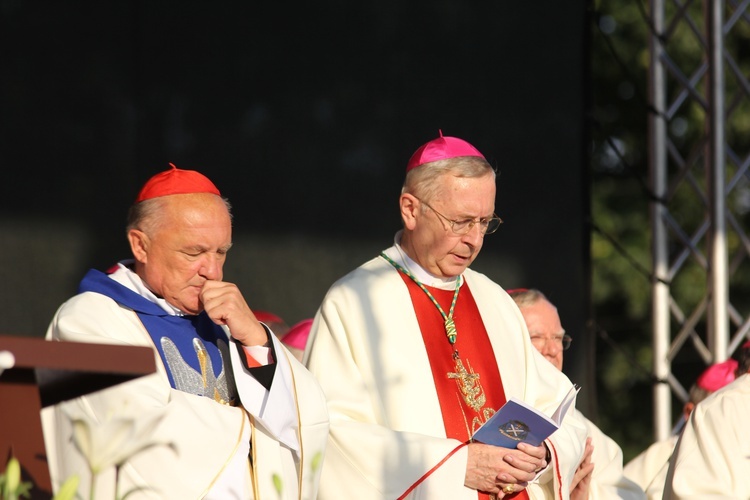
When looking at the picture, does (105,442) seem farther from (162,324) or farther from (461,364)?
(461,364)

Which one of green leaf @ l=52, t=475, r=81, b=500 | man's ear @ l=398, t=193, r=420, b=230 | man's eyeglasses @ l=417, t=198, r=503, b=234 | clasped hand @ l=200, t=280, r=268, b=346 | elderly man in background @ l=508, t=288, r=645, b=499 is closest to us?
green leaf @ l=52, t=475, r=81, b=500

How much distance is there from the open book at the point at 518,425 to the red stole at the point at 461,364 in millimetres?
226

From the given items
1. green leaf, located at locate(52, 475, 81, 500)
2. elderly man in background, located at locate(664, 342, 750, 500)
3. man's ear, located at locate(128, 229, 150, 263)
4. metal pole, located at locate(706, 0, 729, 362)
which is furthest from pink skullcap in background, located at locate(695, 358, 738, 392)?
green leaf, located at locate(52, 475, 81, 500)

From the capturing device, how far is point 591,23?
713 cm

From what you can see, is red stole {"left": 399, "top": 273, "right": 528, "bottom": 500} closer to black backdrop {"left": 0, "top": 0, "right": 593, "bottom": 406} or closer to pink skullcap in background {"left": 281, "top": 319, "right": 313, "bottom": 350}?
pink skullcap in background {"left": 281, "top": 319, "right": 313, "bottom": 350}

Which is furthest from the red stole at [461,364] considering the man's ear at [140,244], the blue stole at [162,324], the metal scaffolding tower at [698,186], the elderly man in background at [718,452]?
the metal scaffolding tower at [698,186]

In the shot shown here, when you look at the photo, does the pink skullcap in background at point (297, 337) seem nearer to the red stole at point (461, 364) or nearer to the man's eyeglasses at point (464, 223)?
the red stole at point (461, 364)

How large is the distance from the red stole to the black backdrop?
6.30 feet

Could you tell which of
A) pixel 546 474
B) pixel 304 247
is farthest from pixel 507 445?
pixel 304 247

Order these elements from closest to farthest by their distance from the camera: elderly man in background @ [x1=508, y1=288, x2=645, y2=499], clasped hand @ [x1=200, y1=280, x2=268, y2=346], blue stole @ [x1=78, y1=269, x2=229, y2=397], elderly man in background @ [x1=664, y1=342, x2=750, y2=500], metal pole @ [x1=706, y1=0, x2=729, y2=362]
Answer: clasped hand @ [x1=200, y1=280, x2=268, y2=346] → blue stole @ [x1=78, y1=269, x2=229, y2=397] → elderly man in background @ [x1=508, y1=288, x2=645, y2=499] → elderly man in background @ [x1=664, y1=342, x2=750, y2=500] → metal pole @ [x1=706, y1=0, x2=729, y2=362]

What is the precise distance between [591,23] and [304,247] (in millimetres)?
2192

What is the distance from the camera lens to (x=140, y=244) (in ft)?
12.3

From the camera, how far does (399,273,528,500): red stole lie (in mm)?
4238

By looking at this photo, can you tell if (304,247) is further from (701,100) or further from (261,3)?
(701,100)
